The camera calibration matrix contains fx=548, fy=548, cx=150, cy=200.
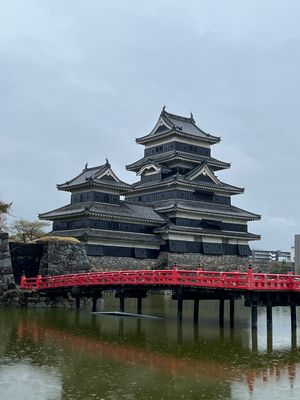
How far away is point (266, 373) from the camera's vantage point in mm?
17125

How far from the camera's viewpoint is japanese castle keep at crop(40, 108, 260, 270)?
53.2 metres

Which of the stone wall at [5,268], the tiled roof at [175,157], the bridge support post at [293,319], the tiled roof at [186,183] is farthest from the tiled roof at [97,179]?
the bridge support post at [293,319]

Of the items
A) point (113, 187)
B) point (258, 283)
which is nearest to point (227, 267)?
point (113, 187)

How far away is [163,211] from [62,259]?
62.7 ft

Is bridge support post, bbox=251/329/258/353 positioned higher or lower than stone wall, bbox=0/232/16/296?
lower

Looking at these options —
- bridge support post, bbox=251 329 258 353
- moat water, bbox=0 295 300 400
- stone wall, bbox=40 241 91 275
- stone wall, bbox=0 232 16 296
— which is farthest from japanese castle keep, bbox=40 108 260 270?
bridge support post, bbox=251 329 258 353

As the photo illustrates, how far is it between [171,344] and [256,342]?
3.82 m

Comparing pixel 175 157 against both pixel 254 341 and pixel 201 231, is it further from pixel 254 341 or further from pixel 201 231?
pixel 254 341

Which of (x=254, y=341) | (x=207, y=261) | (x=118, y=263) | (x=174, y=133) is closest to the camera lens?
(x=254, y=341)

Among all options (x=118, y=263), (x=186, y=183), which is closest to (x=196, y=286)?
(x=118, y=263)

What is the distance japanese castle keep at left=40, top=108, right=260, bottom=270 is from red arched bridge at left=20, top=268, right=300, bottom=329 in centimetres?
1605

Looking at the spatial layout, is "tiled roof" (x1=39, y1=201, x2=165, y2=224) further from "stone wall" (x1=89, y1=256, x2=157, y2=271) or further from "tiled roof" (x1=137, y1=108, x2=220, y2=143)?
"tiled roof" (x1=137, y1=108, x2=220, y2=143)

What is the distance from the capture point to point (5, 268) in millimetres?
38250

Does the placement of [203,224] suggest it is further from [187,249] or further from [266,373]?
[266,373]
